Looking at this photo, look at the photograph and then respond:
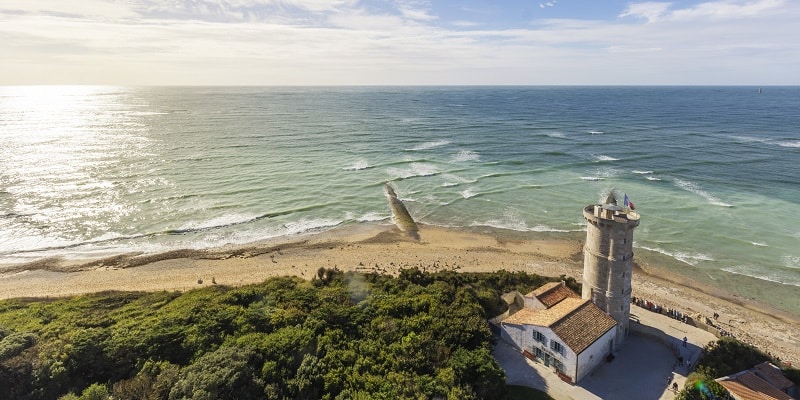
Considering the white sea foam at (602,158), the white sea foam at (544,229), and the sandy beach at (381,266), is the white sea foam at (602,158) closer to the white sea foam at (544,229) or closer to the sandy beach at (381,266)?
the white sea foam at (544,229)

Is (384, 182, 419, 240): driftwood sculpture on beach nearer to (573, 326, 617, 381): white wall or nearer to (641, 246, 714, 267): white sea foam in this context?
(573, 326, 617, 381): white wall

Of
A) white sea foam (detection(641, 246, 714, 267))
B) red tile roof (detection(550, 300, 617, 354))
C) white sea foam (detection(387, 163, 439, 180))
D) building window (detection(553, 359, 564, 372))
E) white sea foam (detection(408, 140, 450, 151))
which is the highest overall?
white sea foam (detection(408, 140, 450, 151))

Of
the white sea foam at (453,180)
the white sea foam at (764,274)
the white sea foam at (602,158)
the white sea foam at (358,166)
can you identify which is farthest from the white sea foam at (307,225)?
the white sea foam at (602,158)

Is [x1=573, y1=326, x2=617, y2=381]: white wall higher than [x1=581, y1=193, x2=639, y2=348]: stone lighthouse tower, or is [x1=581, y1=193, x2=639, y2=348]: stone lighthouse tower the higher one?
[x1=581, y1=193, x2=639, y2=348]: stone lighthouse tower

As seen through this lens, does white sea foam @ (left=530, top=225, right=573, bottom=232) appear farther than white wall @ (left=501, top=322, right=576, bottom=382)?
Yes

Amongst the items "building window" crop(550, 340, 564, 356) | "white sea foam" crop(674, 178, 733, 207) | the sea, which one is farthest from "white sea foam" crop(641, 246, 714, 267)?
"building window" crop(550, 340, 564, 356)

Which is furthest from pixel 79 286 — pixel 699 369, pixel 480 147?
pixel 480 147

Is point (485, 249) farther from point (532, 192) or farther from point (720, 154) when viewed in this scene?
point (720, 154)
